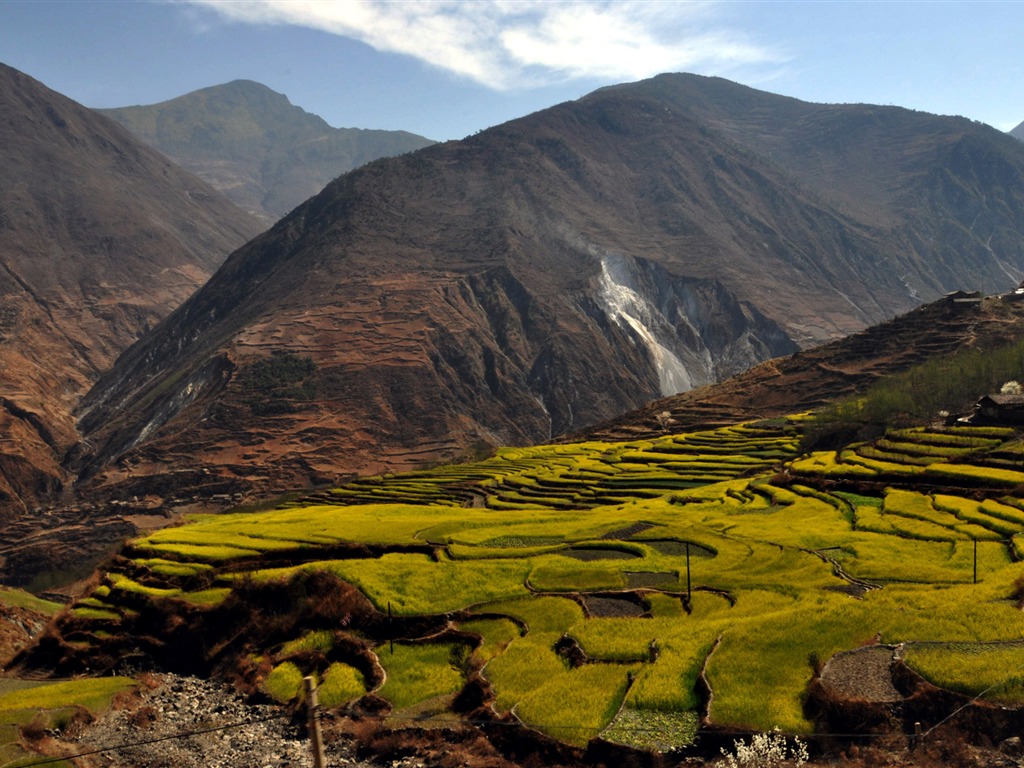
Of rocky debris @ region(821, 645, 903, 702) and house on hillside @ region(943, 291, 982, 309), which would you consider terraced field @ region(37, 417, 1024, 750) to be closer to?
rocky debris @ region(821, 645, 903, 702)

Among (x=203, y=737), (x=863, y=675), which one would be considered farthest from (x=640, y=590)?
(x=203, y=737)

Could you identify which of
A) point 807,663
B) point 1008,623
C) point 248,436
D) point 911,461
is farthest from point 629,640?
point 248,436

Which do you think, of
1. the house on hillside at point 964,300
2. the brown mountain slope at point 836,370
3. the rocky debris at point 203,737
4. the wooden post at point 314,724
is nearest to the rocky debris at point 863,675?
the rocky debris at point 203,737

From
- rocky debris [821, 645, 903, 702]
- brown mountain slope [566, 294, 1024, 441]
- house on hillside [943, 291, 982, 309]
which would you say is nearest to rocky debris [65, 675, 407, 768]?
rocky debris [821, 645, 903, 702]

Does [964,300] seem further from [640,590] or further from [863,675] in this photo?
[863,675]

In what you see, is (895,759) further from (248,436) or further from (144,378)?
(144,378)

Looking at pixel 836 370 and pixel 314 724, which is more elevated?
pixel 836 370

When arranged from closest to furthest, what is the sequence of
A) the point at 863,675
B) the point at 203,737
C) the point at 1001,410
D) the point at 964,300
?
the point at 863,675
the point at 203,737
the point at 1001,410
the point at 964,300
